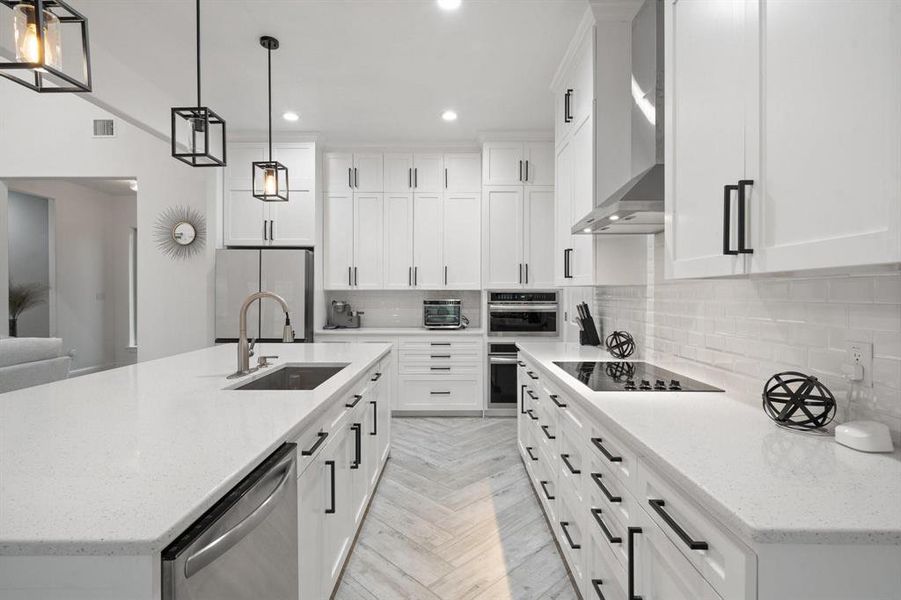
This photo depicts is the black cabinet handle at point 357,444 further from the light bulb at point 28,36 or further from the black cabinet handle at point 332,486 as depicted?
the light bulb at point 28,36

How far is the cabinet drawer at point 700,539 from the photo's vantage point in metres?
0.86

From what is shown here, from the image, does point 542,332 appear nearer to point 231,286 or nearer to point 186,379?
point 231,286

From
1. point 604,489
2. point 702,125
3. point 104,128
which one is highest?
point 104,128

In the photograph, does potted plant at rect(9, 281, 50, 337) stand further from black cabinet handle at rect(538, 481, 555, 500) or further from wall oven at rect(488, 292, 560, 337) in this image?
black cabinet handle at rect(538, 481, 555, 500)

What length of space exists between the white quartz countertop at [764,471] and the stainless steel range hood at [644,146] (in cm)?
82

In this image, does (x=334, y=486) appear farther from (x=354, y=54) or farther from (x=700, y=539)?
(x=354, y=54)

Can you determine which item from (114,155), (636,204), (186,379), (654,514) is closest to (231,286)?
(114,155)

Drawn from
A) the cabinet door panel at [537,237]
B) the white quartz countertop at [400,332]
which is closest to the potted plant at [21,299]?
the white quartz countertop at [400,332]

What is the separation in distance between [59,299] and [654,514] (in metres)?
8.38

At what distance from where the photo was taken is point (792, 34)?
3.59ft

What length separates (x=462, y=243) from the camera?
5.06 metres

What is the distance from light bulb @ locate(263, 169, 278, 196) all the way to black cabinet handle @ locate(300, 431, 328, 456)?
6.01 feet

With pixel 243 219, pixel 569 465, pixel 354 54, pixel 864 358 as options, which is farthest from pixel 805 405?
pixel 243 219

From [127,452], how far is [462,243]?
4.13 metres
